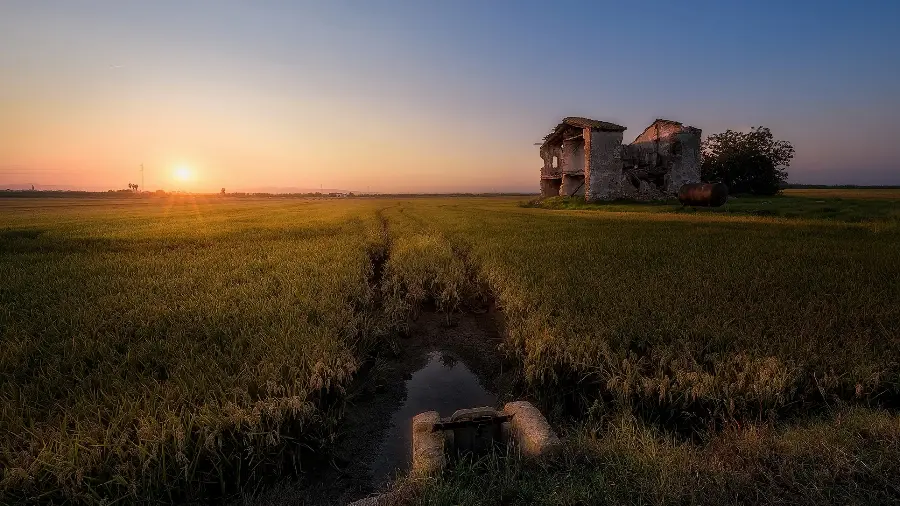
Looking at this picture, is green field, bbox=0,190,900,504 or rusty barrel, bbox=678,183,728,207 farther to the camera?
rusty barrel, bbox=678,183,728,207

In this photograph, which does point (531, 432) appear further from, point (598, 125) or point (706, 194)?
point (598, 125)

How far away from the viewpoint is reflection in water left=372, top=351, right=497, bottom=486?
3.45 metres

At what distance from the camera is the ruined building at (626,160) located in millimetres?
30781

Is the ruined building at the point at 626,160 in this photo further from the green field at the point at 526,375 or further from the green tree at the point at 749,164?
the green field at the point at 526,375

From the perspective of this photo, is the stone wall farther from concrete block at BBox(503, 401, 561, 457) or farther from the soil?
concrete block at BBox(503, 401, 561, 457)

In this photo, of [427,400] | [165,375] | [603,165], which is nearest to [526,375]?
[427,400]

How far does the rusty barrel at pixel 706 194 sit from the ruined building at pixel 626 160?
22.6 ft

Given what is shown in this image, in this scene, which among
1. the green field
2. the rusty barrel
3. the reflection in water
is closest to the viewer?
the green field

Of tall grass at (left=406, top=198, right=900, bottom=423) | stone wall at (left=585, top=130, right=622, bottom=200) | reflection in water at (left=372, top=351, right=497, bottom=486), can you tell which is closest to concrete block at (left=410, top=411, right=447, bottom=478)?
reflection in water at (left=372, top=351, right=497, bottom=486)

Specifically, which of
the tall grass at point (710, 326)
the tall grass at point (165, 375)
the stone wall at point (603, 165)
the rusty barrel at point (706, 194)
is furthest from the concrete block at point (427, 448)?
the stone wall at point (603, 165)

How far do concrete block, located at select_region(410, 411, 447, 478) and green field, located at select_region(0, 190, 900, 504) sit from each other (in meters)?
0.13

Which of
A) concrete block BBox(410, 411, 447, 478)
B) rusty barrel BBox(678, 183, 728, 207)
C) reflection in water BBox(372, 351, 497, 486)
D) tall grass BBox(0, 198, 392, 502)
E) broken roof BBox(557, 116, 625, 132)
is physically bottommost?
reflection in water BBox(372, 351, 497, 486)

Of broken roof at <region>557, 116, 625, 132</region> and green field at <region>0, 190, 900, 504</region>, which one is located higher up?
broken roof at <region>557, 116, 625, 132</region>

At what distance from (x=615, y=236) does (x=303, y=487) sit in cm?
1159
